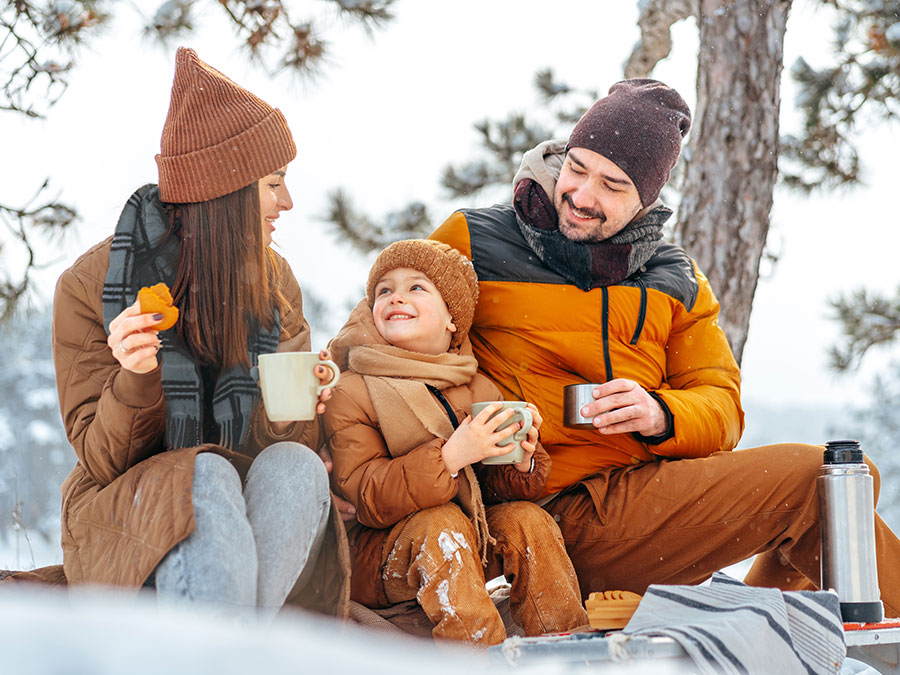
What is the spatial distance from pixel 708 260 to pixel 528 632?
2643 mm

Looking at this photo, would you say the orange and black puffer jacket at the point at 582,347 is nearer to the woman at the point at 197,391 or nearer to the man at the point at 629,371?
the man at the point at 629,371

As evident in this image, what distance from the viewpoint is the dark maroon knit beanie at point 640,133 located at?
272 centimetres

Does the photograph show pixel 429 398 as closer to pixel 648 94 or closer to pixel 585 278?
pixel 585 278

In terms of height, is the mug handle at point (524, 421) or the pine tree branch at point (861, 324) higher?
the pine tree branch at point (861, 324)

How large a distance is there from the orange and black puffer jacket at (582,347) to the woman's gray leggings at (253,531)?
860mm

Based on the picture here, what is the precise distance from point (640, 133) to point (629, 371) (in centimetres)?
74

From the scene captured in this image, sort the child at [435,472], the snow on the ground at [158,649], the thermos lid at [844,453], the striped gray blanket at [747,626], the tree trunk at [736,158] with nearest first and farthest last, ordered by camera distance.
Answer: the snow on the ground at [158,649], the striped gray blanket at [747,626], the child at [435,472], the thermos lid at [844,453], the tree trunk at [736,158]

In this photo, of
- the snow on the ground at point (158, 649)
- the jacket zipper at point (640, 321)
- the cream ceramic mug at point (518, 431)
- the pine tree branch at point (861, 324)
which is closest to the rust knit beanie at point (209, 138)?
the cream ceramic mug at point (518, 431)

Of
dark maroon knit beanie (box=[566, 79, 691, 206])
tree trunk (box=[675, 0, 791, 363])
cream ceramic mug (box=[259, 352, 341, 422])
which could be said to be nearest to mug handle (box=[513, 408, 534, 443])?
cream ceramic mug (box=[259, 352, 341, 422])

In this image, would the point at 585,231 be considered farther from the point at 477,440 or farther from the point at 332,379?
the point at 332,379

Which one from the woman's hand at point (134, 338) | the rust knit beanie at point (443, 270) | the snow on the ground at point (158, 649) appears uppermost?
the rust knit beanie at point (443, 270)

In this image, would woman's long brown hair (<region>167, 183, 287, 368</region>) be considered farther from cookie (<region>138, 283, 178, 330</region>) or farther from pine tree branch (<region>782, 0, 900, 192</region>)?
pine tree branch (<region>782, 0, 900, 192</region>)

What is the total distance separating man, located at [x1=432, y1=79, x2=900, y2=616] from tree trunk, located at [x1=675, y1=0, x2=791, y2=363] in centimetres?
157

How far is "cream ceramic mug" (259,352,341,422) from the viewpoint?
194cm
